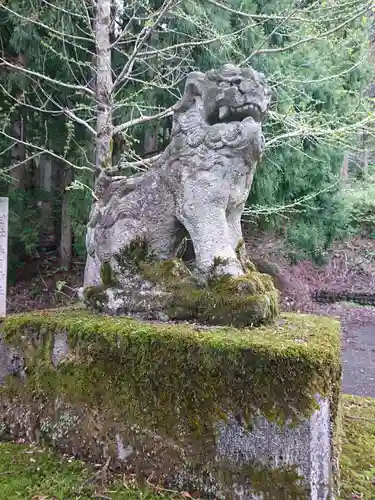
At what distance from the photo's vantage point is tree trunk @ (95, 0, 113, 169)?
4.40 m

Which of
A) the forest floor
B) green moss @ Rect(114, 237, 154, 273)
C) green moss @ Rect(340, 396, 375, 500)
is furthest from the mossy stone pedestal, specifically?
the forest floor

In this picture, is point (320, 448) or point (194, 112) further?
point (194, 112)

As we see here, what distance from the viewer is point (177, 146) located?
2.54 meters

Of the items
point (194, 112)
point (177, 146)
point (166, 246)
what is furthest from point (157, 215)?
point (194, 112)

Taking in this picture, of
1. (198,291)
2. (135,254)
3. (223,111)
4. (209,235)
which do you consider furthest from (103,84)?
(198,291)

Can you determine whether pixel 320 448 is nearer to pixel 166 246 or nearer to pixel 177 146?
pixel 166 246

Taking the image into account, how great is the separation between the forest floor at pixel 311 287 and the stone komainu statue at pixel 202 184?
3.28 meters

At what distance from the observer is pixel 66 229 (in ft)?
25.0

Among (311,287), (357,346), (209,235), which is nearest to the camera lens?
(209,235)

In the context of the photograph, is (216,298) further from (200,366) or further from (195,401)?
(195,401)

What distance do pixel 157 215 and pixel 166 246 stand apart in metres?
0.19

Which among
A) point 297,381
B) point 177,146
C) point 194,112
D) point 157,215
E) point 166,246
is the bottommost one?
point 297,381

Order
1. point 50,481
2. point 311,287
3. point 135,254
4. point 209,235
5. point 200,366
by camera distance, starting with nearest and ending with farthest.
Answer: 1. point 200,366
2. point 50,481
3. point 209,235
4. point 135,254
5. point 311,287

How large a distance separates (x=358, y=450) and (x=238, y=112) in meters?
1.96
